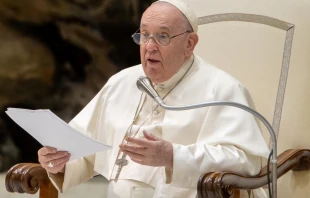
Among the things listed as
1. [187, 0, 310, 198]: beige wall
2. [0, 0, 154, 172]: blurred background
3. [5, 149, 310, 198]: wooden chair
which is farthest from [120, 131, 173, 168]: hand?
[0, 0, 154, 172]: blurred background

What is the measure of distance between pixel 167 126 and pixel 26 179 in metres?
0.69

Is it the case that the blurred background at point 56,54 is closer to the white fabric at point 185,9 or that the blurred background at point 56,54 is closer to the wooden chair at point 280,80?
the wooden chair at point 280,80

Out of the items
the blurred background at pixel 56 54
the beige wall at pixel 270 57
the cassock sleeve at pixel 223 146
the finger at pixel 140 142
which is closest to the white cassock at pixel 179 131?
the cassock sleeve at pixel 223 146

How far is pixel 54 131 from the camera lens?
2.36m

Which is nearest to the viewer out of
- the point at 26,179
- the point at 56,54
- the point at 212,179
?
the point at 212,179

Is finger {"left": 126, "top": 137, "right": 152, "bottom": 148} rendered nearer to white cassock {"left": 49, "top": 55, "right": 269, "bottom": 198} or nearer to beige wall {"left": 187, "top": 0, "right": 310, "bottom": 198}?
white cassock {"left": 49, "top": 55, "right": 269, "bottom": 198}

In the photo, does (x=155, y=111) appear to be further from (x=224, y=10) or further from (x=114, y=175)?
(x=224, y=10)

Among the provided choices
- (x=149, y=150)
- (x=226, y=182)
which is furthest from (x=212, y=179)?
(x=149, y=150)

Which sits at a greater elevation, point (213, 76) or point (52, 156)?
point (213, 76)

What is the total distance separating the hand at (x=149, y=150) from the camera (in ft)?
7.63

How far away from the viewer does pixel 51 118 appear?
228cm

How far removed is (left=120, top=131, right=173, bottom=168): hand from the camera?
232 centimetres

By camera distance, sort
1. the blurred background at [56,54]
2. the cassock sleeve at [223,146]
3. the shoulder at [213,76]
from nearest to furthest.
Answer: the cassock sleeve at [223,146]
the shoulder at [213,76]
the blurred background at [56,54]

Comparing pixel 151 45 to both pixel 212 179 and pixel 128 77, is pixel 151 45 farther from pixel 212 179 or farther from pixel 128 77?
pixel 212 179
